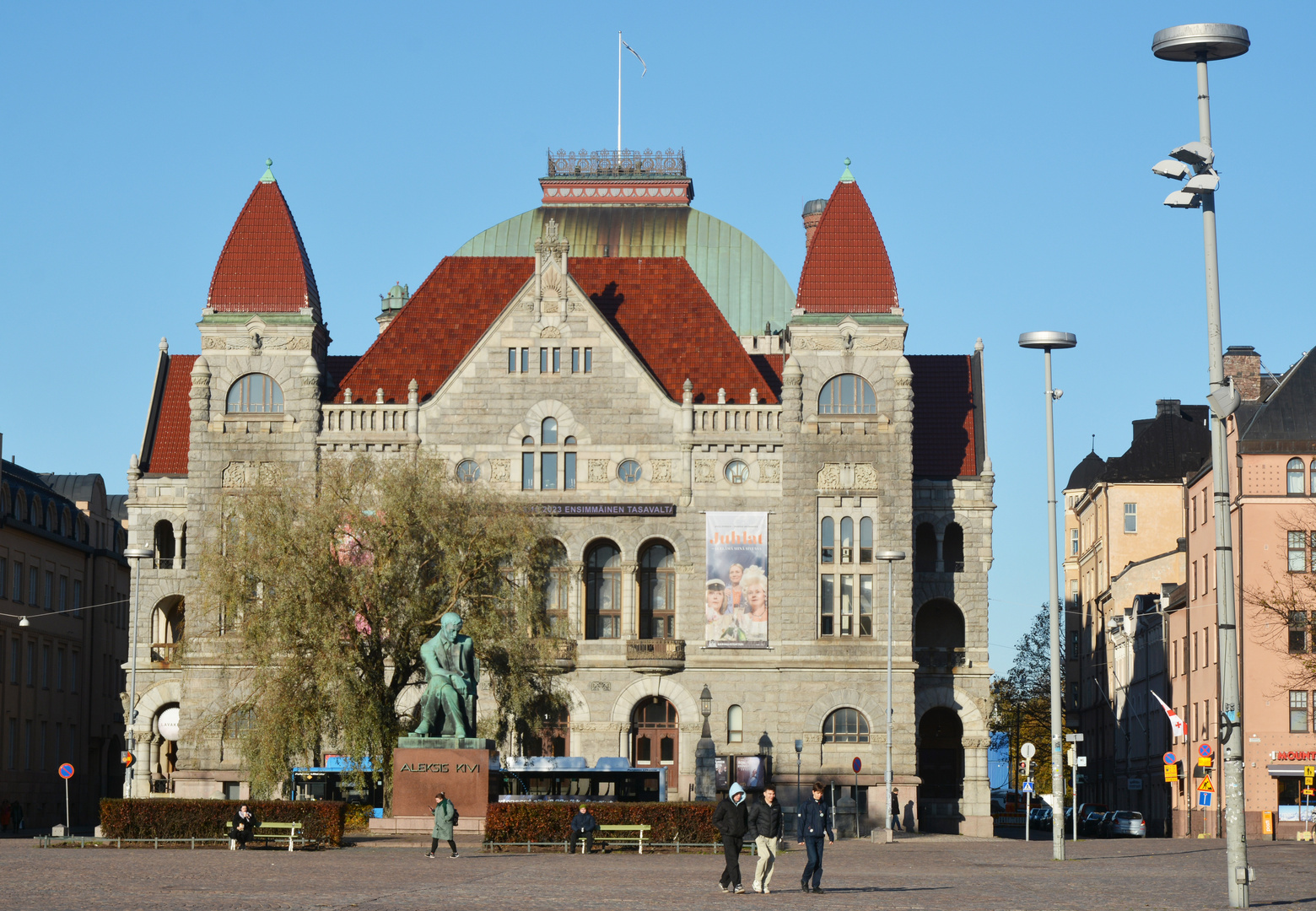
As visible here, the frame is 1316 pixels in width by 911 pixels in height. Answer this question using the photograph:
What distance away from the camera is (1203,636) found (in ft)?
285

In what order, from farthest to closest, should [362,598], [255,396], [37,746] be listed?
[37,746] → [255,396] → [362,598]

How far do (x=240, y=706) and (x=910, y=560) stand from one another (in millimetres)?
25797

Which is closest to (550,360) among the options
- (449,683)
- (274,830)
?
(449,683)

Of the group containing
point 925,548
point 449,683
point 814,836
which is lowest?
point 814,836

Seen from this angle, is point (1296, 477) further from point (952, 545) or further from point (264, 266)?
point (264, 266)

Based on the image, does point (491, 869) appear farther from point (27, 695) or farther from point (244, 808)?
point (27, 695)

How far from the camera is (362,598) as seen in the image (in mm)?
60844

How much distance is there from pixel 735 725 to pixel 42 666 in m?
34.7

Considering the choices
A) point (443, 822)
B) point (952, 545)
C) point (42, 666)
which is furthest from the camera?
point (42, 666)

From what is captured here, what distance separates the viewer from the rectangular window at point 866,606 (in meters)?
74.0

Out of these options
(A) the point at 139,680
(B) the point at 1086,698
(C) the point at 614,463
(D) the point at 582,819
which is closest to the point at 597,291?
(C) the point at 614,463

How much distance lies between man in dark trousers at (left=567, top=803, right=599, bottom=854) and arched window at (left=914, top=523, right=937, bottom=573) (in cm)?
3171

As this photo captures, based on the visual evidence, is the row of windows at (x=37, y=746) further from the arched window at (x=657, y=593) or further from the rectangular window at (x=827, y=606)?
the rectangular window at (x=827, y=606)

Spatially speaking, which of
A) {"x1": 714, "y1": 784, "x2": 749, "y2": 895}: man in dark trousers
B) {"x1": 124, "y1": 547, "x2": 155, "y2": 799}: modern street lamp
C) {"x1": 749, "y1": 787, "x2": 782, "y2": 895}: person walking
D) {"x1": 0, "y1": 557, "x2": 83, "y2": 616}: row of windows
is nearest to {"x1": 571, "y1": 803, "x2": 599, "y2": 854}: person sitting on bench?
{"x1": 714, "y1": 784, "x2": 749, "y2": 895}: man in dark trousers
